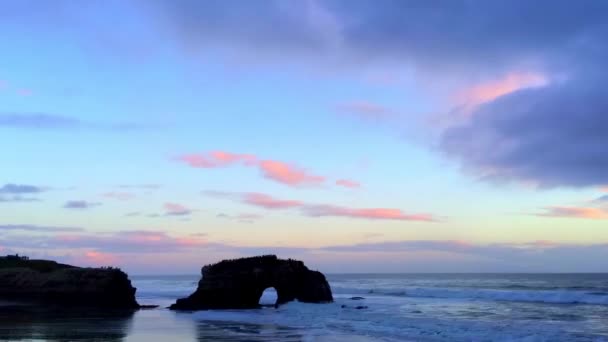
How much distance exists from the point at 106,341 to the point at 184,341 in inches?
125

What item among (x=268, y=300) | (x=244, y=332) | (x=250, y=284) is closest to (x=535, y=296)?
(x=268, y=300)

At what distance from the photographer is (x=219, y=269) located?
Result: 50.3m

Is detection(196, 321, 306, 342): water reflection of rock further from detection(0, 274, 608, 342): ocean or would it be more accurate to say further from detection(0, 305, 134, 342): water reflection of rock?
detection(0, 305, 134, 342): water reflection of rock

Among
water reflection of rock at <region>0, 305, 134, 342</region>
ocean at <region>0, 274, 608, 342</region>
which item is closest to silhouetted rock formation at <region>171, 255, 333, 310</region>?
ocean at <region>0, 274, 608, 342</region>

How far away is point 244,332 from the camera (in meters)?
29.6

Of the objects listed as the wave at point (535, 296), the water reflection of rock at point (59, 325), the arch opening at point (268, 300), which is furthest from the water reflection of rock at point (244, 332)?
the wave at point (535, 296)

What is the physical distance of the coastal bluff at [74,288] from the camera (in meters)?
51.2

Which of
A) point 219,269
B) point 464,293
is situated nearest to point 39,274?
point 219,269

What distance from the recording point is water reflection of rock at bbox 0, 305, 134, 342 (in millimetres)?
25703

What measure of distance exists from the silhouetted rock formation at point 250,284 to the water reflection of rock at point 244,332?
13.4m

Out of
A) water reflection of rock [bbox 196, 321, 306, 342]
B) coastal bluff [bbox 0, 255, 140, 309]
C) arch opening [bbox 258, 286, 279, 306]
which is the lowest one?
water reflection of rock [bbox 196, 321, 306, 342]

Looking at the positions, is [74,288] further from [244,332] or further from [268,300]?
[244,332]

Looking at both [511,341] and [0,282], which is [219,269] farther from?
[511,341]

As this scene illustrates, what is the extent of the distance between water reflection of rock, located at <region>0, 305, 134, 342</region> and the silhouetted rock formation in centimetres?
879
